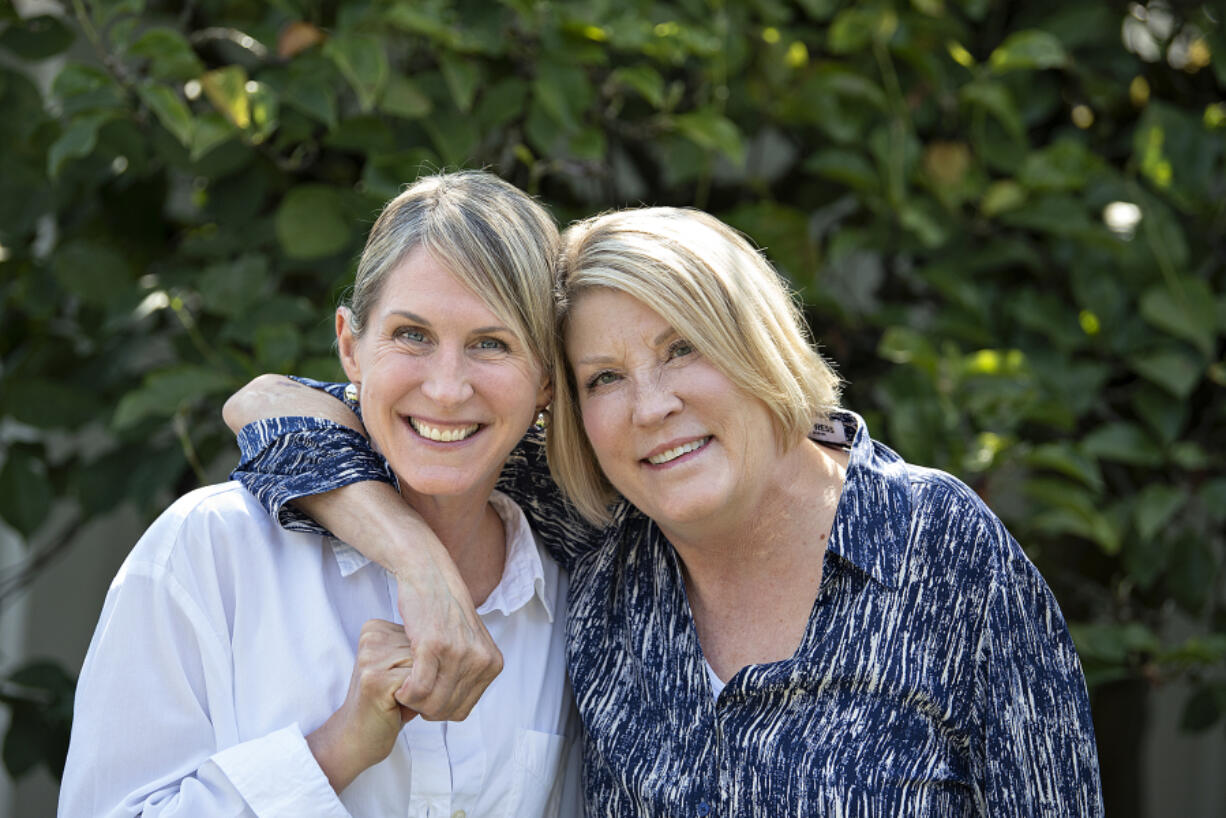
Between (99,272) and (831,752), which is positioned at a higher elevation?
(99,272)

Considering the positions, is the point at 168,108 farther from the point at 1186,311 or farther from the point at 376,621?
the point at 1186,311

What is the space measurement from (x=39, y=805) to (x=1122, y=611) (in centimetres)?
283

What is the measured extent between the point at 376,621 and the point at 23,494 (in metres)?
1.39

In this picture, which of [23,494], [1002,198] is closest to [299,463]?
[23,494]

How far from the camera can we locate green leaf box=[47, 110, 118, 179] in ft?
7.51

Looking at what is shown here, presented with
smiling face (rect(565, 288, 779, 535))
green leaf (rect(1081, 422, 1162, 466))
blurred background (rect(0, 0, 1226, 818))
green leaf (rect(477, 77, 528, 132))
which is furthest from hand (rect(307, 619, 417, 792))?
green leaf (rect(1081, 422, 1162, 466))

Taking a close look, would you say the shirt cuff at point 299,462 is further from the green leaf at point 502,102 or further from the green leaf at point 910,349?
the green leaf at point 910,349

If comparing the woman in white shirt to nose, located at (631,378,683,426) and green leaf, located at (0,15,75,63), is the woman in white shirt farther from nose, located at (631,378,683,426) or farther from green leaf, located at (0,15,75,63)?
green leaf, located at (0,15,75,63)

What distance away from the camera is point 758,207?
9.27 ft

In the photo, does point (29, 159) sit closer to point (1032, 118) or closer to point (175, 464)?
point (175, 464)

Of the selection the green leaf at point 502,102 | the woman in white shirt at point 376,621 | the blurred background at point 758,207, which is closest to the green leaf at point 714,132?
the blurred background at point 758,207

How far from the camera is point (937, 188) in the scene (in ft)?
9.39

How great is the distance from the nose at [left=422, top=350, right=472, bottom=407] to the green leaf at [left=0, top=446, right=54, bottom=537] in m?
1.36

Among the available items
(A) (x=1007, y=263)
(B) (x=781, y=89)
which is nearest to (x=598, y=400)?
(B) (x=781, y=89)
